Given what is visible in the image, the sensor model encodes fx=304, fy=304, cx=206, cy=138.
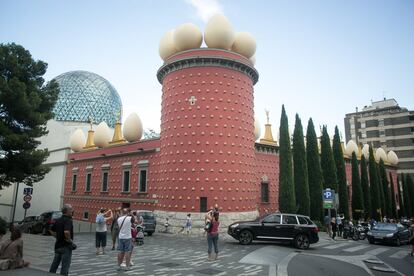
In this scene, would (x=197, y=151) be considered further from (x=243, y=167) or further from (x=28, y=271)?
(x=28, y=271)

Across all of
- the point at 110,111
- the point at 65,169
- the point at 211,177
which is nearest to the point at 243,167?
the point at 211,177

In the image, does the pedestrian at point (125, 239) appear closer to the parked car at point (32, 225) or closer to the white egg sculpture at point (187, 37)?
the parked car at point (32, 225)

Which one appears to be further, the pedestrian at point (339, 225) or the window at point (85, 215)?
the window at point (85, 215)

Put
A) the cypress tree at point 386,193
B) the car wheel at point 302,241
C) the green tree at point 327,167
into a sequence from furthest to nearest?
the cypress tree at point 386,193 < the green tree at point 327,167 < the car wheel at point 302,241

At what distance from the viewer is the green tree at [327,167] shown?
2970 centimetres

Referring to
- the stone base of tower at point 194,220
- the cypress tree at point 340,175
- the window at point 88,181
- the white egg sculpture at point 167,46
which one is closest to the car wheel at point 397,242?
the stone base of tower at point 194,220

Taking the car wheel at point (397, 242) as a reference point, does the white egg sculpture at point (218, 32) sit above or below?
above

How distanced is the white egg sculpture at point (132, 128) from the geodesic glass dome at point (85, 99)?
18.6 m

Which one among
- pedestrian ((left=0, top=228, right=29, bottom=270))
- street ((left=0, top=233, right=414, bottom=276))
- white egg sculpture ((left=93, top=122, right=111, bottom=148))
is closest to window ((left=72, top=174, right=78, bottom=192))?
white egg sculpture ((left=93, top=122, right=111, bottom=148))

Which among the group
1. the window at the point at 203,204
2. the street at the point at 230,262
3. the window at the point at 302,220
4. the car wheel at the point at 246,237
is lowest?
the street at the point at 230,262

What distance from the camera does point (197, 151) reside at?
22.3 meters

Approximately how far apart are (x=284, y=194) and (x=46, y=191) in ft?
105

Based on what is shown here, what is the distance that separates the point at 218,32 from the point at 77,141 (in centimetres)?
2428

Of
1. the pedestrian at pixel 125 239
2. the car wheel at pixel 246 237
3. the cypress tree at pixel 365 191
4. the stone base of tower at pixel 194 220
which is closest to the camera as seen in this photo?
the pedestrian at pixel 125 239
